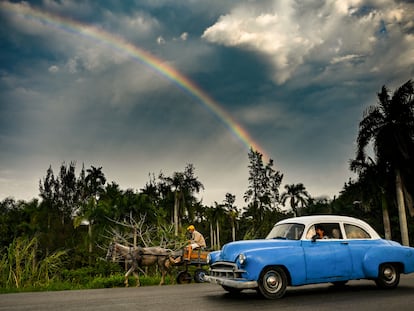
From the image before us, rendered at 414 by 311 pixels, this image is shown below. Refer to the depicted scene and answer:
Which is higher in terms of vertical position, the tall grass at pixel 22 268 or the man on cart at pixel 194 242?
the man on cart at pixel 194 242

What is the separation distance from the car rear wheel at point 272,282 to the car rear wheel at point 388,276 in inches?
107

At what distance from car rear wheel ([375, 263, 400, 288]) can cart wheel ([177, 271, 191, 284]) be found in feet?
21.3

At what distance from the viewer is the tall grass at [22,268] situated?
13.7 metres

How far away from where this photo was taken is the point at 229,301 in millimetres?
9141

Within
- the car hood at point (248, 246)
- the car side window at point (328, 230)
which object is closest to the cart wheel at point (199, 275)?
the car hood at point (248, 246)

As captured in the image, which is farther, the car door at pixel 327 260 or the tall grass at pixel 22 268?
the tall grass at pixel 22 268

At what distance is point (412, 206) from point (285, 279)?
32.8 meters

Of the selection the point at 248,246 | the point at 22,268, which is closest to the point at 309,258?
the point at 248,246

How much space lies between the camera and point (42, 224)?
5488cm

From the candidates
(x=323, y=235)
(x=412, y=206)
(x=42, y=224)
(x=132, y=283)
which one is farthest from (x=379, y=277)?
(x=42, y=224)

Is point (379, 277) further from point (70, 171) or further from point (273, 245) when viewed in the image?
point (70, 171)

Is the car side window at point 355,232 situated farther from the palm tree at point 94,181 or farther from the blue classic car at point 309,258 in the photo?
the palm tree at point 94,181

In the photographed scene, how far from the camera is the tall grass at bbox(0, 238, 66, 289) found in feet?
45.1

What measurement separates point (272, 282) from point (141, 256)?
634 cm
